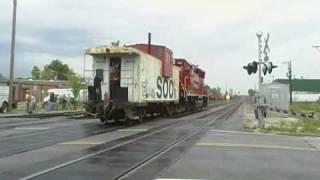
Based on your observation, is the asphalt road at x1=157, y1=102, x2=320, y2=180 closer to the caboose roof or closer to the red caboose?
the caboose roof

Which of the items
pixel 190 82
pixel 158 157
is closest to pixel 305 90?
pixel 190 82

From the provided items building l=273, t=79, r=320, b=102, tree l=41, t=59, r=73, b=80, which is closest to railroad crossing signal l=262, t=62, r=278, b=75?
building l=273, t=79, r=320, b=102

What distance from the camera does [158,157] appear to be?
1528 cm

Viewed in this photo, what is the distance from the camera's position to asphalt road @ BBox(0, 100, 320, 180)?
12141 mm

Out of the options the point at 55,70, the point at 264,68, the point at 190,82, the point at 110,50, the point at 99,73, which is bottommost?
the point at 99,73

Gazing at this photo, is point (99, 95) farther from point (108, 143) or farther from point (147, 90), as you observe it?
point (108, 143)

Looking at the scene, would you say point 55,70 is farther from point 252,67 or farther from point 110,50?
point 252,67

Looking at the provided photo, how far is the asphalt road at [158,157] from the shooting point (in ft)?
39.8

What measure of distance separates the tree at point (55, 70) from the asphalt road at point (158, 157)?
151564 mm

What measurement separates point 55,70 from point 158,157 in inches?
6638

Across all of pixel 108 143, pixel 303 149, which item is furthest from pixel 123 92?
pixel 303 149

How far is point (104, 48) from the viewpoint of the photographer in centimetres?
3020

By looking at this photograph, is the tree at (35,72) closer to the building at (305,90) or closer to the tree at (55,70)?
the tree at (55,70)

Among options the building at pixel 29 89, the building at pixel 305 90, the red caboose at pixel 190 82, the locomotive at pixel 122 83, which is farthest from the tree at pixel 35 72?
the locomotive at pixel 122 83
